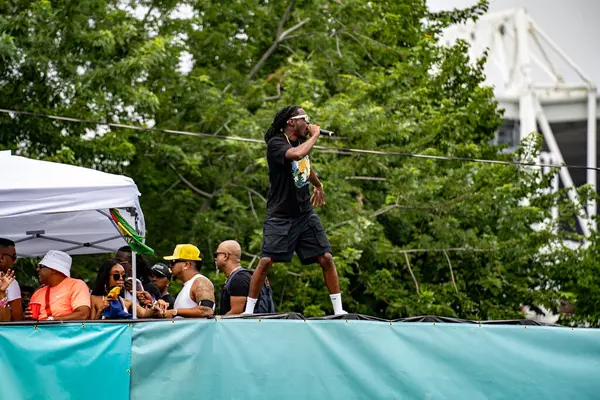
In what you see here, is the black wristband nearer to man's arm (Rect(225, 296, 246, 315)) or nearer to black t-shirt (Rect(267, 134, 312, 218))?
man's arm (Rect(225, 296, 246, 315))

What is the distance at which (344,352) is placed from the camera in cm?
748

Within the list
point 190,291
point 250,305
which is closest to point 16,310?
point 190,291

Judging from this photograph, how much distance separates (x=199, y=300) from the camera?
8102 mm

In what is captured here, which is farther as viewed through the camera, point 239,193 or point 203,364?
point 239,193

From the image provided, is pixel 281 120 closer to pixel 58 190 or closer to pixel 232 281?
pixel 232 281

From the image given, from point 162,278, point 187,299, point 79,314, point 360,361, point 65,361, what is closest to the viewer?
point 65,361

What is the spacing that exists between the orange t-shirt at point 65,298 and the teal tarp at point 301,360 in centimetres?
69

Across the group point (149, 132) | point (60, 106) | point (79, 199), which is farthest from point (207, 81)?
point (79, 199)

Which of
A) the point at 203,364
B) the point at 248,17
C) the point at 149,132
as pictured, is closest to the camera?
the point at 203,364

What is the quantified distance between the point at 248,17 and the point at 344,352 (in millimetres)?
11271

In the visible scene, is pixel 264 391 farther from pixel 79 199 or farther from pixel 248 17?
pixel 248 17

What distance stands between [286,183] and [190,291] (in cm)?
120

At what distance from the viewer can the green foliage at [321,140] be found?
1441cm

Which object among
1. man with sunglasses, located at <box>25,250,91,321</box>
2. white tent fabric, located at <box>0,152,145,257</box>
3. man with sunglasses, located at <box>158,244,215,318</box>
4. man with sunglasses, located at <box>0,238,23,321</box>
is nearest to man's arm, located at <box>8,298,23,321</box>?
man with sunglasses, located at <box>0,238,23,321</box>
